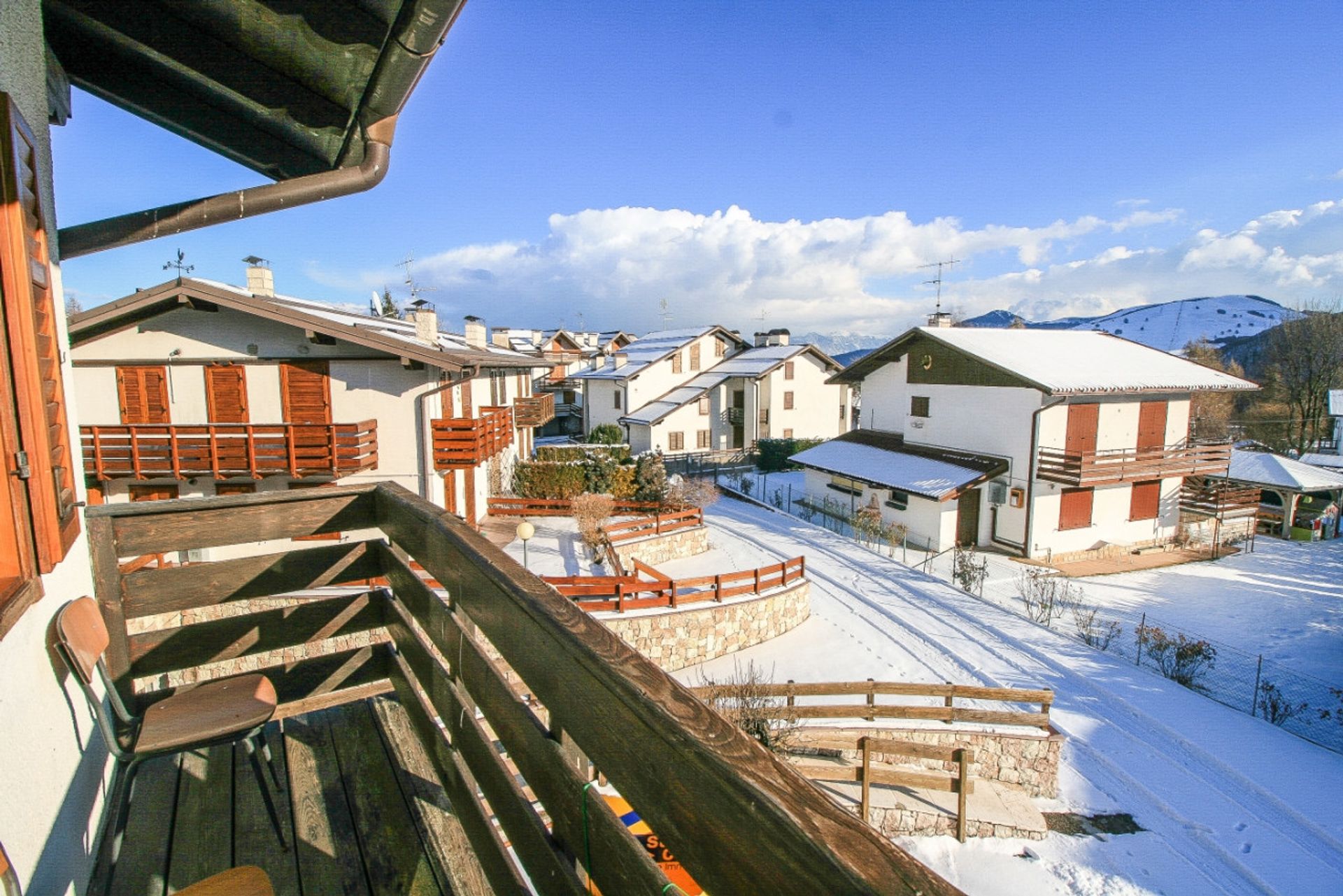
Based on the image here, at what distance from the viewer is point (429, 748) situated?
2.54 metres

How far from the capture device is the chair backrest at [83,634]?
211 centimetres

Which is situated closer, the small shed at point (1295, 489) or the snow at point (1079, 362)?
the snow at point (1079, 362)

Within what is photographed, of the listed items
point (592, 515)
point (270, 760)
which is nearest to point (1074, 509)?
point (592, 515)

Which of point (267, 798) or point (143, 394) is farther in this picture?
point (143, 394)

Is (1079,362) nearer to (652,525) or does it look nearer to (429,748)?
(652,525)

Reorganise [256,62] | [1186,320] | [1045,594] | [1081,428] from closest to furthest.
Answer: [256,62]
[1045,594]
[1081,428]
[1186,320]

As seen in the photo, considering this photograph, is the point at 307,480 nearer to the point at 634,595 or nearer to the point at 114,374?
the point at 114,374

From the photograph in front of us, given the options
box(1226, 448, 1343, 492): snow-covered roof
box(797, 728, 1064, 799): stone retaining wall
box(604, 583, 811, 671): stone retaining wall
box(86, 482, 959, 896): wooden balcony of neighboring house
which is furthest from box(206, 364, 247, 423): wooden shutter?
box(1226, 448, 1343, 492): snow-covered roof

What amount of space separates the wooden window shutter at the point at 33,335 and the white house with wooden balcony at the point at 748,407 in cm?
2915

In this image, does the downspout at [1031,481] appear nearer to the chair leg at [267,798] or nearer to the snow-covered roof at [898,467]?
the snow-covered roof at [898,467]

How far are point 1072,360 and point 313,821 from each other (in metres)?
25.1

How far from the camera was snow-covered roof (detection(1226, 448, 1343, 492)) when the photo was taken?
74.3 ft

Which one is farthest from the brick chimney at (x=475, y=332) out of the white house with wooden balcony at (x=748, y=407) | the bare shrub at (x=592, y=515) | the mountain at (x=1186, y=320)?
the mountain at (x=1186, y=320)

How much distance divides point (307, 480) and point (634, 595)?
23.5 ft
